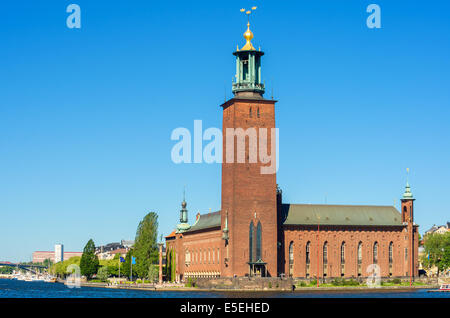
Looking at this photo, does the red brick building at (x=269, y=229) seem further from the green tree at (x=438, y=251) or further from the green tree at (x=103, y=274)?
the green tree at (x=103, y=274)

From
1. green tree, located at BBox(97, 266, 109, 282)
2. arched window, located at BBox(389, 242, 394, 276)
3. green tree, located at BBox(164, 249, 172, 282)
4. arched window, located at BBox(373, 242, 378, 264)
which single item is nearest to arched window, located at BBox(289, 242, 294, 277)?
arched window, located at BBox(373, 242, 378, 264)

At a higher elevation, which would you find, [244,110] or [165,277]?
[244,110]

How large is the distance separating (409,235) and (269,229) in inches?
968

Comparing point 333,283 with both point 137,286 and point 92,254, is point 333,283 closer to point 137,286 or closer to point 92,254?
point 137,286

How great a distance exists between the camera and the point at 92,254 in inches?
5969

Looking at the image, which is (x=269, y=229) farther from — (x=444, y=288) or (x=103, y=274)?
(x=103, y=274)

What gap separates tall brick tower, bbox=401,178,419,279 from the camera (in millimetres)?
117625

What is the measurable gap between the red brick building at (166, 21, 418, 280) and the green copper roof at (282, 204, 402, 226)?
14 centimetres

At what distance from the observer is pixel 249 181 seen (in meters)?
104

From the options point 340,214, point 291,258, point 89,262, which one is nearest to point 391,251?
point 340,214

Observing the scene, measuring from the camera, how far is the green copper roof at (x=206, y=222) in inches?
4652

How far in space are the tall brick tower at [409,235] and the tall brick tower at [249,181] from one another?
925 inches
